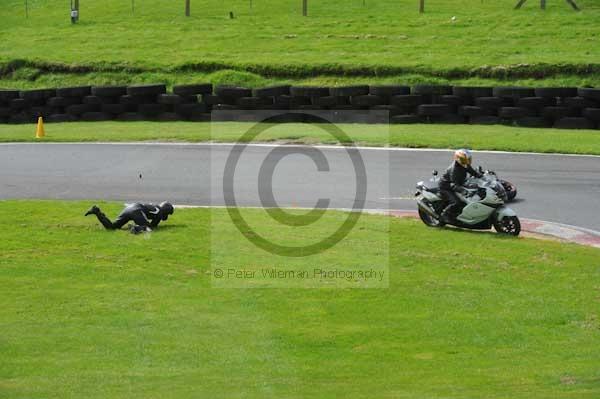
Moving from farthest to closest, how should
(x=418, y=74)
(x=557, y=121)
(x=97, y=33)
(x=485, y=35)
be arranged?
(x=97, y=33), (x=485, y=35), (x=418, y=74), (x=557, y=121)

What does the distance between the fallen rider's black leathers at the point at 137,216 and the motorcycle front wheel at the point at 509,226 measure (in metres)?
4.88

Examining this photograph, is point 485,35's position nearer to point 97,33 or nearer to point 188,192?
point 97,33

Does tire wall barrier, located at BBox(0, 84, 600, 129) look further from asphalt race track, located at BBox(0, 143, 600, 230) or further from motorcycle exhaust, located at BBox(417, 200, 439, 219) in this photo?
motorcycle exhaust, located at BBox(417, 200, 439, 219)

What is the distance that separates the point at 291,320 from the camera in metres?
11.9

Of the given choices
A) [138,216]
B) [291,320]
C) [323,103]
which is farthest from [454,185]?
[323,103]

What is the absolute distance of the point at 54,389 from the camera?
31.2 feet

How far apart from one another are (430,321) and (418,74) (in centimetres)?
1845

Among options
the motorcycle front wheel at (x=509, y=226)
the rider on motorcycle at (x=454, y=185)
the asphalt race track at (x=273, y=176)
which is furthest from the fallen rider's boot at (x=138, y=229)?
the motorcycle front wheel at (x=509, y=226)

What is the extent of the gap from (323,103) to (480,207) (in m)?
11.7

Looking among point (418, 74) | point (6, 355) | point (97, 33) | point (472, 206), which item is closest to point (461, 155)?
point (472, 206)

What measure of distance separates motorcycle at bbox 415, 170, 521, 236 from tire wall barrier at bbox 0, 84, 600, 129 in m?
9.78

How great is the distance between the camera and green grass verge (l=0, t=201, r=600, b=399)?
9.82 m

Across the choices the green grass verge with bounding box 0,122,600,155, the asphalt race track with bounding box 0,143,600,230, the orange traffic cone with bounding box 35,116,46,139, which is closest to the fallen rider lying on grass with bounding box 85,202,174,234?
the asphalt race track with bounding box 0,143,600,230
